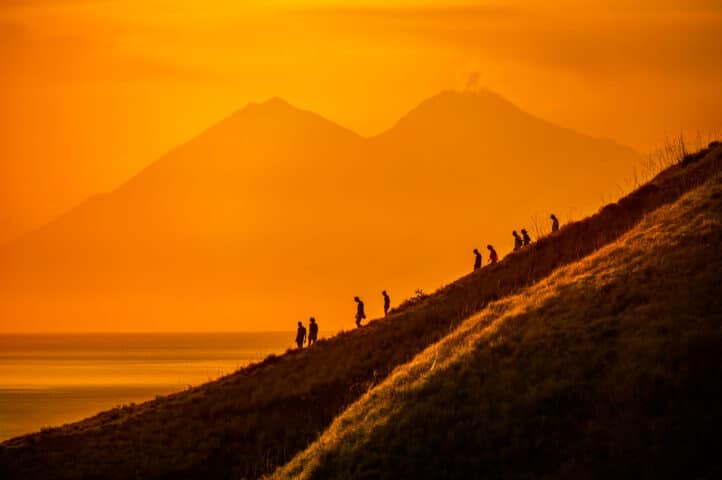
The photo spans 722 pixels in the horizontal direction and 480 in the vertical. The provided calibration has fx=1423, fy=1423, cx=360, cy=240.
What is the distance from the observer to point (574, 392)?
41625 millimetres

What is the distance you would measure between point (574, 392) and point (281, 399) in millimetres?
25592

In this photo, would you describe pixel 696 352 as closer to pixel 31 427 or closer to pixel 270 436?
pixel 270 436

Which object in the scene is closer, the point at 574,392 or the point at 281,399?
the point at 574,392

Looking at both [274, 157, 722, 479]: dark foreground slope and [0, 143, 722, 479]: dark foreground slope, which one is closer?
[274, 157, 722, 479]: dark foreground slope

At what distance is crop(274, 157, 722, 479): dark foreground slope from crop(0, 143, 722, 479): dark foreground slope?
29.2 feet

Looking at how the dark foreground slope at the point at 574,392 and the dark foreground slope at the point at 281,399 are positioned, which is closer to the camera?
the dark foreground slope at the point at 574,392

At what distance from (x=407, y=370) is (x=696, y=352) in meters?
12.4

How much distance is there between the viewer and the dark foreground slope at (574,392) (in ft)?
125

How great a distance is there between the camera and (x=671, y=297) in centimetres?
4591

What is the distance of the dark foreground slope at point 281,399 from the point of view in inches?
2344

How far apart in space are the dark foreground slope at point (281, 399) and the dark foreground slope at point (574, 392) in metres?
8.90

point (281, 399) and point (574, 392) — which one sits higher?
point (281, 399)

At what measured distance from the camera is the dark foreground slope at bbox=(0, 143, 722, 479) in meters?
59.5


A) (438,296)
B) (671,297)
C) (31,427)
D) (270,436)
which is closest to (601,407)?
(671,297)
